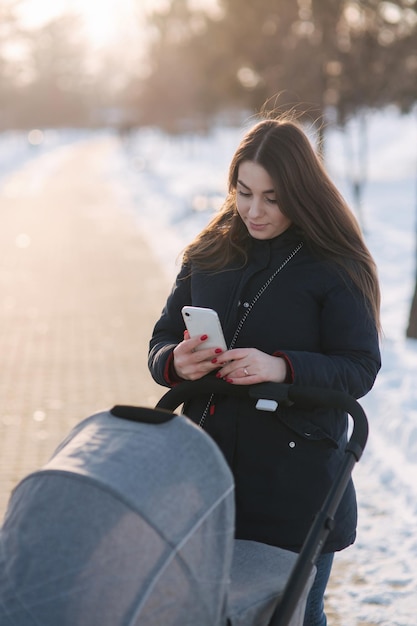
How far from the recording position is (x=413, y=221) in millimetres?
19438

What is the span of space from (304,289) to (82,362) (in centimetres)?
605

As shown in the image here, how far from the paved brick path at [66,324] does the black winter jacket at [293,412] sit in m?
2.88

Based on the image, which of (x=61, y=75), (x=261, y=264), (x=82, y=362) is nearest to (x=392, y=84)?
(x=82, y=362)

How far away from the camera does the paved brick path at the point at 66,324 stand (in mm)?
7008

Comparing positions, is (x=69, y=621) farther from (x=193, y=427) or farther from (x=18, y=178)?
(x=18, y=178)

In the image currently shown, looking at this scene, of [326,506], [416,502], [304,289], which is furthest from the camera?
[416,502]

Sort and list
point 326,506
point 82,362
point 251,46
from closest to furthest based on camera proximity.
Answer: point 326,506, point 82,362, point 251,46

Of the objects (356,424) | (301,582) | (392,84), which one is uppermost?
(392,84)

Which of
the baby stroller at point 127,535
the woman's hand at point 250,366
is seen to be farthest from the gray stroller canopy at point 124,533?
the woman's hand at point 250,366

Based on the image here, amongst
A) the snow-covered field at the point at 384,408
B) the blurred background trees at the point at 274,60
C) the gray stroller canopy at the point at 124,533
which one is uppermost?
the blurred background trees at the point at 274,60

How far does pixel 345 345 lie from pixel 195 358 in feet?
1.34

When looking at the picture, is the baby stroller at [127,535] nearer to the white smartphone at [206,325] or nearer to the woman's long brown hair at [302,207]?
the white smartphone at [206,325]

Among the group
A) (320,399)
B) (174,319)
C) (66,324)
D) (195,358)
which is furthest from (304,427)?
(66,324)

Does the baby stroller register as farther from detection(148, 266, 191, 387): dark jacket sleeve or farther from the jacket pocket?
detection(148, 266, 191, 387): dark jacket sleeve
